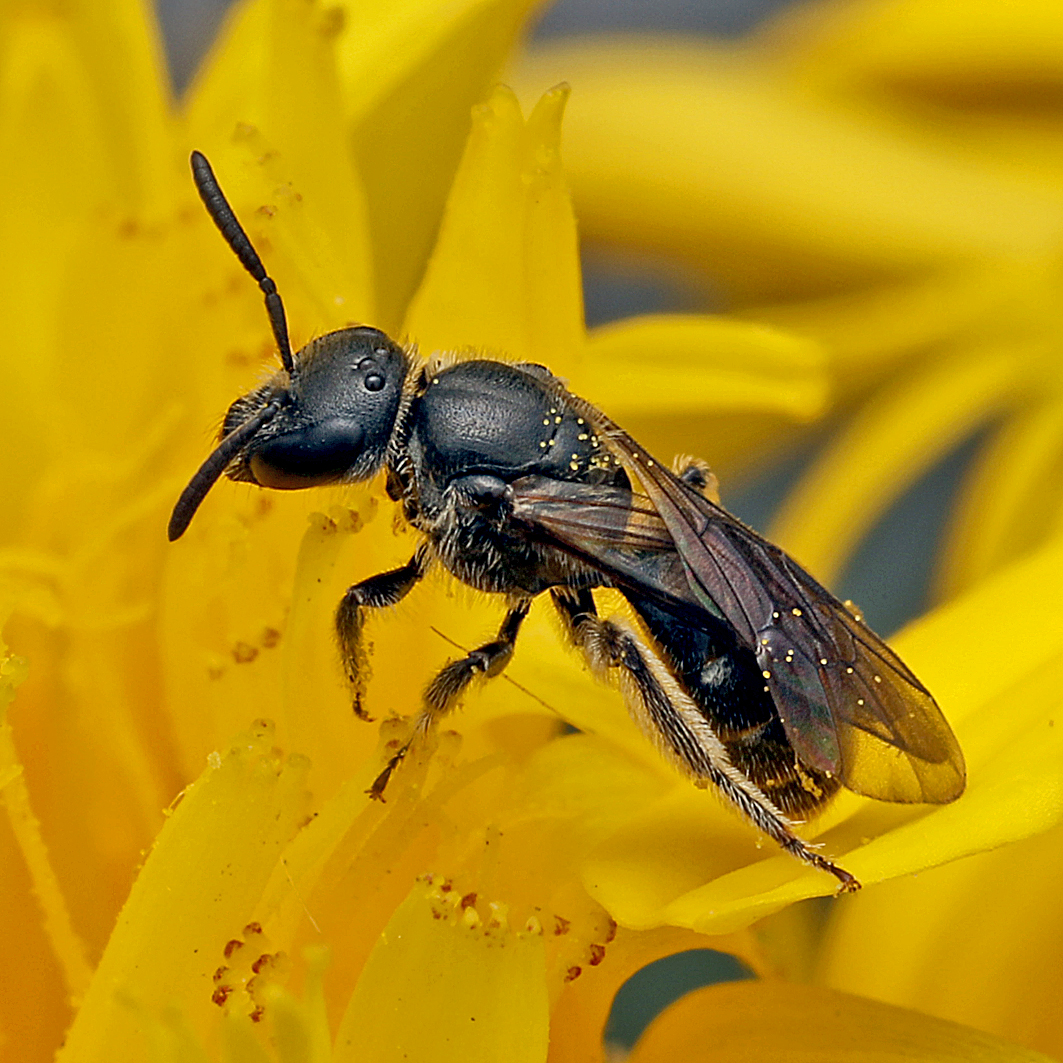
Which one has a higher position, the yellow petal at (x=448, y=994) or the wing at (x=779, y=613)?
the wing at (x=779, y=613)

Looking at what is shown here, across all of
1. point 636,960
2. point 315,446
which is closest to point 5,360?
point 315,446

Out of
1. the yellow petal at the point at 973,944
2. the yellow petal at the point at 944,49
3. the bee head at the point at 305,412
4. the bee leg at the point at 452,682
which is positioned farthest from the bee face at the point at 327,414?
the yellow petal at the point at 944,49

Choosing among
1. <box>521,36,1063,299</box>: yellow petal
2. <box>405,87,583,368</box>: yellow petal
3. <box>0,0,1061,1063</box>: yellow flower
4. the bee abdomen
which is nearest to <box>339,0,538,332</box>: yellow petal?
<box>0,0,1061,1063</box>: yellow flower

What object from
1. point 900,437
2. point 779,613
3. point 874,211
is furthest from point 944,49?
point 779,613

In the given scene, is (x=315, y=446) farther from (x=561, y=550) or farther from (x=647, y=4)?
(x=647, y=4)

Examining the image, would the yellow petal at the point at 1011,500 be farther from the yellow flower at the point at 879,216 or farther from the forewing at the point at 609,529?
the forewing at the point at 609,529

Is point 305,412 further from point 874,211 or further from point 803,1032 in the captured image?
point 874,211
